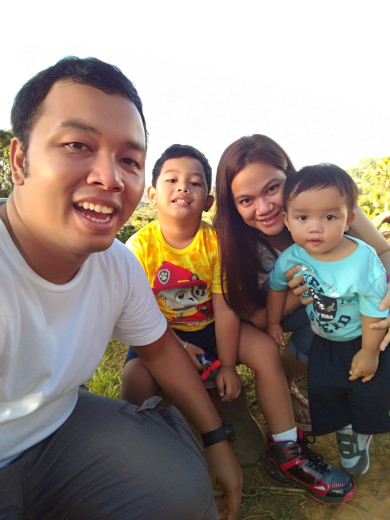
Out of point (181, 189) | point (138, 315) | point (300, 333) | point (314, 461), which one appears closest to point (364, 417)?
point (314, 461)

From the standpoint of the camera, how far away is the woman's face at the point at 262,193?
83.7 inches

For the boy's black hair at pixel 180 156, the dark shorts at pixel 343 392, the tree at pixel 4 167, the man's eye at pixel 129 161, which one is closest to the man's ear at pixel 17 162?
the man's eye at pixel 129 161

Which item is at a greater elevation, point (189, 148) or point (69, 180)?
point (189, 148)

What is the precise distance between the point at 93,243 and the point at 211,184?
1.51 metres

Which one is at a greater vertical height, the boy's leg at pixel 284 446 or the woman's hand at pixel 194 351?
the woman's hand at pixel 194 351

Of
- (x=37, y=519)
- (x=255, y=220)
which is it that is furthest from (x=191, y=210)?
(x=37, y=519)

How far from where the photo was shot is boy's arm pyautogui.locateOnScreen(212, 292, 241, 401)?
7.26ft

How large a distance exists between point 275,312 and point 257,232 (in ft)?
1.76

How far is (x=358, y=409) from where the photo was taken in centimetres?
203

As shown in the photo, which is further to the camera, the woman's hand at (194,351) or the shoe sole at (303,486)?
the woman's hand at (194,351)

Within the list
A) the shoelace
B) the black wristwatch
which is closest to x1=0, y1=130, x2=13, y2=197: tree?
the black wristwatch

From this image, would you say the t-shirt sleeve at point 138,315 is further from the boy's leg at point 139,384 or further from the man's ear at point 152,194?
the man's ear at point 152,194

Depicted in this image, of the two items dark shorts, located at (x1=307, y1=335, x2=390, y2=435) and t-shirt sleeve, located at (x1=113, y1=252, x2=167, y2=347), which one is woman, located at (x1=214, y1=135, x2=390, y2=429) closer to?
dark shorts, located at (x1=307, y1=335, x2=390, y2=435)

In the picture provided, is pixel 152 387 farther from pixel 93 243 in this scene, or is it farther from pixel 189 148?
pixel 189 148
